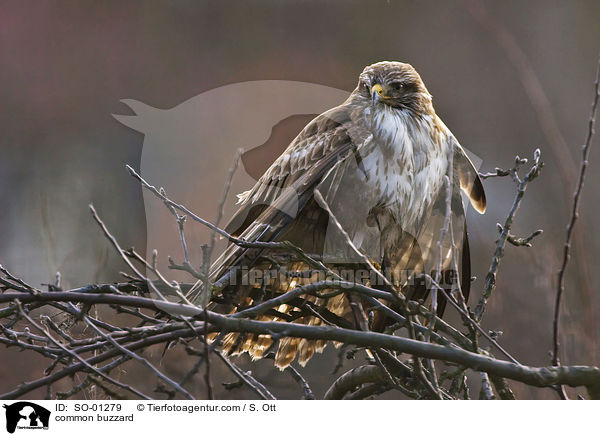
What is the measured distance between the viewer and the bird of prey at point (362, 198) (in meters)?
2.40

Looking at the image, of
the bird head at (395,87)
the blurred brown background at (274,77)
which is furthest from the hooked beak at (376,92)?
the blurred brown background at (274,77)

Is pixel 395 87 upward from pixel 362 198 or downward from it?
upward

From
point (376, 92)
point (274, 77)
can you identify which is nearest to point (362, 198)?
point (376, 92)

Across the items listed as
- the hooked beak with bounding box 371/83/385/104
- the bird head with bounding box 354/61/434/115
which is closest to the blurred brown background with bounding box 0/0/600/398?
the bird head with bounding box 354/61/434/115

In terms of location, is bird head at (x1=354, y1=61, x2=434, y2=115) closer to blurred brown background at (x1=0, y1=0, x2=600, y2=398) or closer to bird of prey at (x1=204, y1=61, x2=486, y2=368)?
bird of prey at (x1=204, y1=61, x2=486, y2=368)

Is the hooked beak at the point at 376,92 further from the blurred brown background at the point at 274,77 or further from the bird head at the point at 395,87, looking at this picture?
the blurred brown background at the point at 274,77

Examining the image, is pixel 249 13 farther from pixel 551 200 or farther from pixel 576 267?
pixel 576 267

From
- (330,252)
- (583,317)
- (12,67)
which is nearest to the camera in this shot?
(583,317)

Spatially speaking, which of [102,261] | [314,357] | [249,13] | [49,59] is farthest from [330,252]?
[49,59]

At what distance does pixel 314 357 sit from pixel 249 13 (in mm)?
1563

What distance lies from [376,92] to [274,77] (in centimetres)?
46

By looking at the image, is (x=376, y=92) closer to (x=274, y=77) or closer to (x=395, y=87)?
(x=395, y=87)

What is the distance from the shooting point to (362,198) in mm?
2541
